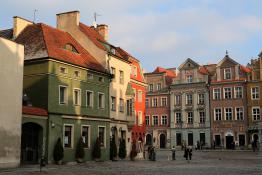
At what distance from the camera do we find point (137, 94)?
50562 millimetres

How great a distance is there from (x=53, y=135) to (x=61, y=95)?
3.75 m

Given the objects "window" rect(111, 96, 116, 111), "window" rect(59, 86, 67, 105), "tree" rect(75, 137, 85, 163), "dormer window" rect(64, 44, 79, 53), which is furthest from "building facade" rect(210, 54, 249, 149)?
"window" rect(59, 86, 67, 105)

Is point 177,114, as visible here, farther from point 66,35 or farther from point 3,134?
point 3,134

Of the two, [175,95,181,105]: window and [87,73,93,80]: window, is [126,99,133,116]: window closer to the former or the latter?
[87,73,93,80]: window

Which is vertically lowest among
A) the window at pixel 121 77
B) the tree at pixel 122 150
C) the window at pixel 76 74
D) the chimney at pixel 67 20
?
the tree at pixel 122 150

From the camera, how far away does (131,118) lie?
4547 centimetres

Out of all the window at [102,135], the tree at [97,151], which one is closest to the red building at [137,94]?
the window at [102,135]

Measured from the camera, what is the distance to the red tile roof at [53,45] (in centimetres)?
3422

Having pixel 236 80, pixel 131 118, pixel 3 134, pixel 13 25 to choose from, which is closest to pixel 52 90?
pixel 3 134

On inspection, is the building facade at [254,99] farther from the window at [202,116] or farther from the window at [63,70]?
the window at [63,70]

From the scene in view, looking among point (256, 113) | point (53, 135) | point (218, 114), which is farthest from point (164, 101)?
point (53, 135)

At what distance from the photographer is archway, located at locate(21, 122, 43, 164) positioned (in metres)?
30.9

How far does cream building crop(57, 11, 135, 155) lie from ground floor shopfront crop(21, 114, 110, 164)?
4.47 meters

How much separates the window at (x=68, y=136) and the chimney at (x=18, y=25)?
10.6 meters
